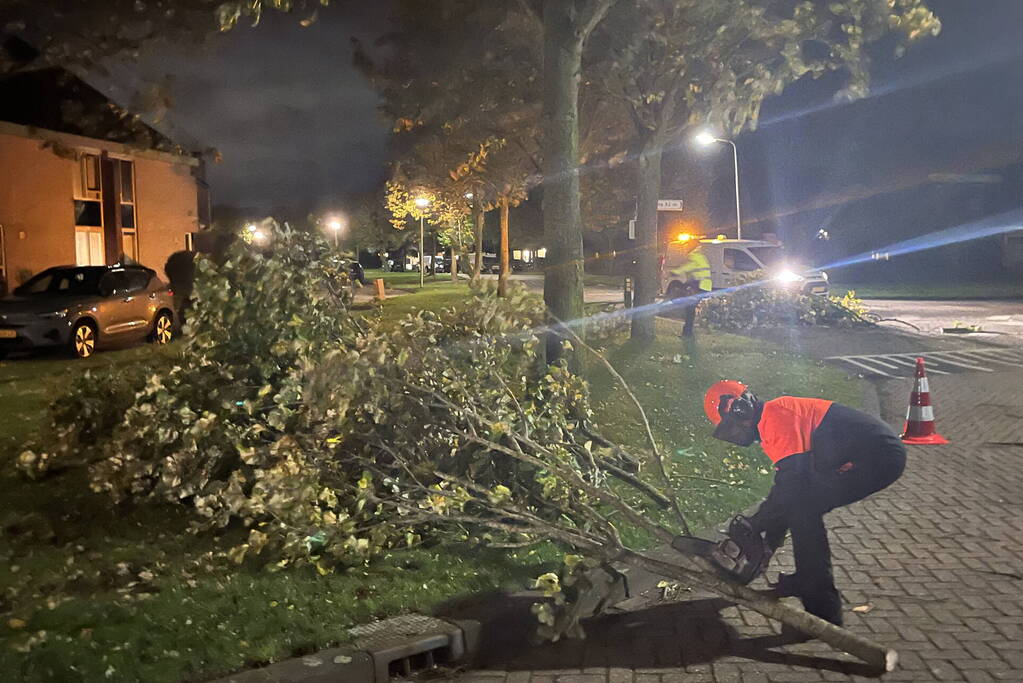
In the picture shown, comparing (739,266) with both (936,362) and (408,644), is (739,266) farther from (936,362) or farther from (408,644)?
(408,644)

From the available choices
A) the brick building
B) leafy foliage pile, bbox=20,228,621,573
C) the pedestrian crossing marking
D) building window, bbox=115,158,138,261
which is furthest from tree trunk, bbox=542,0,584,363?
building window, bbox=115,158,138,261

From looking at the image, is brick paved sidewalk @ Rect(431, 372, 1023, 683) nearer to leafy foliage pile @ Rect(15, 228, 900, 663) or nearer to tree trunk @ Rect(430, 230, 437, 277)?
leafy foliage pile @ Rect(15, 228, 900, 663)

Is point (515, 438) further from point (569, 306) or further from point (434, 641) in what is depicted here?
point (569, 306)

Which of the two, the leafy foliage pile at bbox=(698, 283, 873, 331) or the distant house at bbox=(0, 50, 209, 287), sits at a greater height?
the distant house at bbox=(0, 50, 209, 287)

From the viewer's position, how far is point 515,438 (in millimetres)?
5723

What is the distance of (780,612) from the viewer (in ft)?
15.3

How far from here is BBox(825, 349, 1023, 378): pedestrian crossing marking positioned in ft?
46.4

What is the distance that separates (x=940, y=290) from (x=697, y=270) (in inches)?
770

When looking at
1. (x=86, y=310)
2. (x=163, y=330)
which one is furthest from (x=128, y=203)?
(x=86, y=310)

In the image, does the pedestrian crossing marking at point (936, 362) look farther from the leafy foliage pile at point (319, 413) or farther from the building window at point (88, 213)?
the building window at point (88, 213)

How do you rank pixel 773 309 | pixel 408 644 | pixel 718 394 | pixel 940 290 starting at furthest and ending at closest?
pixel 940 290, pixel 773 309, pixel 718 394, pixel 408 644

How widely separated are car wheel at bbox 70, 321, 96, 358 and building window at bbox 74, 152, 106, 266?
34.6ft

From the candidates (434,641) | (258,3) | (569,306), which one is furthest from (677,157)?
(434,641)

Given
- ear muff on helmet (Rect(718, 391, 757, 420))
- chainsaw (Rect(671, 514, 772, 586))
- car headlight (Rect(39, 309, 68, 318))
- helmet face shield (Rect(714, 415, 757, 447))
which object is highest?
car headlight (Rect(39, 309, 68, 318))
